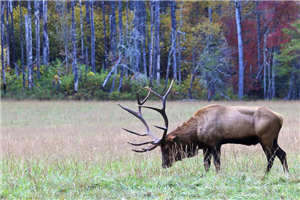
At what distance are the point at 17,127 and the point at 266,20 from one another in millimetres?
26176

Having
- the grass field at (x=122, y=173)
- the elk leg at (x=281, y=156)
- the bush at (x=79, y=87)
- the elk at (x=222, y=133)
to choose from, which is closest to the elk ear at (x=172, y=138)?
the elk at (x=222, y=133)

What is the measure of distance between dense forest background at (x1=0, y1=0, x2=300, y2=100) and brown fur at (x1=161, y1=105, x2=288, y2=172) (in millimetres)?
21602

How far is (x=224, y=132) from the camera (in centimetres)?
698

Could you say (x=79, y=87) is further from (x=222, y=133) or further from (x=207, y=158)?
(x=222, y=133)

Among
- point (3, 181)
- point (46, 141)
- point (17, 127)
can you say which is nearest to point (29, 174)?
point (3, 181)

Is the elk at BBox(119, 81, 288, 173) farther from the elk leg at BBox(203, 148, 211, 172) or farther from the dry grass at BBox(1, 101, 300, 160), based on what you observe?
the dry grass at BBox(1, 101, 300, 160)

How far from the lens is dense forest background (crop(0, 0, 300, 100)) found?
99.9 ft

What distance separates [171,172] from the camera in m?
6.91

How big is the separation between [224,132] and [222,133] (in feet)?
0.11

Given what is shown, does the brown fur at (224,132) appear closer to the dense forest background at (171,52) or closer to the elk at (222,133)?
the elk at (222,133)

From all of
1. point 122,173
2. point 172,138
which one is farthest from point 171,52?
point 122,173

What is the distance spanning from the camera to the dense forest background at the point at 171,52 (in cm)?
3045

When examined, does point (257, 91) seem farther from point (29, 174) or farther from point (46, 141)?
point (29, 174)

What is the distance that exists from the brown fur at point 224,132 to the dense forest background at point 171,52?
850 inches
